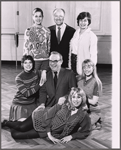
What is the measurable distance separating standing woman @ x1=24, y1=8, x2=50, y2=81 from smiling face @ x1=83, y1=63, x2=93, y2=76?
2.05 ft

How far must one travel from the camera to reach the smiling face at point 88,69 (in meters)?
2.85

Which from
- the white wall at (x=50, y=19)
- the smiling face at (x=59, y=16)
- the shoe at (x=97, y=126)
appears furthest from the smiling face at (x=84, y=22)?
the white wall at (x=50, y=19)

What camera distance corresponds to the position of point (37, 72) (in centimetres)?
310

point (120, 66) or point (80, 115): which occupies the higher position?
point (120, 66)

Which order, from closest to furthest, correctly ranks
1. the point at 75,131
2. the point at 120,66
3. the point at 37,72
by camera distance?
the point at 120,66
the point at 75,131
the point at 37,72

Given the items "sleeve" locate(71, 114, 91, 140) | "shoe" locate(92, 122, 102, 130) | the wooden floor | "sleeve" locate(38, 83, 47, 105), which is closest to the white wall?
the wooden floor

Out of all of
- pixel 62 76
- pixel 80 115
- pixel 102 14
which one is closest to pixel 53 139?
pixel 80 115

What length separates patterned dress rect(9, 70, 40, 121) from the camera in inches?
111

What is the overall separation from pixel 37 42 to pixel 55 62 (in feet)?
1.91

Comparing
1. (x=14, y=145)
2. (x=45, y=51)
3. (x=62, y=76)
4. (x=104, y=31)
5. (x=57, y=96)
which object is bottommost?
(x=14, y=145)

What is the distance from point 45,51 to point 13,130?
3.74ft

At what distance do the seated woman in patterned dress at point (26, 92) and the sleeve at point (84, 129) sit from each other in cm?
61

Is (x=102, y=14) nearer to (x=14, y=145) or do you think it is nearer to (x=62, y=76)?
(x=62, y=76)

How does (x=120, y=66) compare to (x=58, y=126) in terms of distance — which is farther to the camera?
(x=58, y=126)
